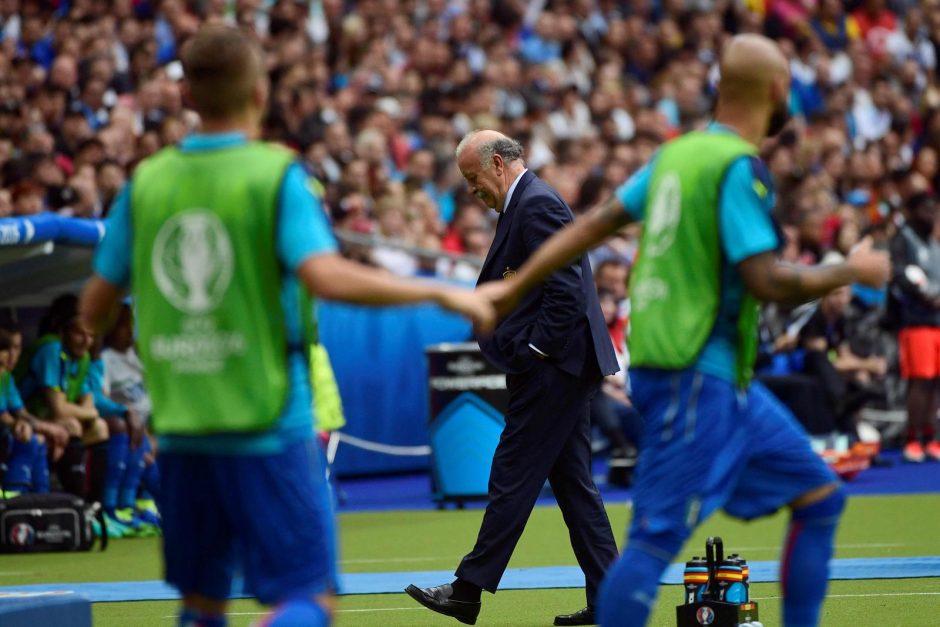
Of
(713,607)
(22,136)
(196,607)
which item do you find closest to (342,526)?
(22,136)

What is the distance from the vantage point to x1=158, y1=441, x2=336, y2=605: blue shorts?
14.2ft

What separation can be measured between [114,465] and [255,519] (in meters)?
8.80

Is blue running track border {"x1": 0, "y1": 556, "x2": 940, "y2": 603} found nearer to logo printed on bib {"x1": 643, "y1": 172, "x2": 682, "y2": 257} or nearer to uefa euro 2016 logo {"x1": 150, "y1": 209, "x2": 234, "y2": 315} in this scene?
logo printed on bib {"x1": 643, "y1": 172, "x2": 682, "y2": 257}

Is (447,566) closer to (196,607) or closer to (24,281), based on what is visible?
(24,281)

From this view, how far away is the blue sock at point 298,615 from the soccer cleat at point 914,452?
45.5 ft

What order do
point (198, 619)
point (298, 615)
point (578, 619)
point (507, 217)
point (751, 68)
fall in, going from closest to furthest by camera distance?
point (298, 615)
point (198, 619)
point (751, 68)
point (578, 619)
point (507, 217)

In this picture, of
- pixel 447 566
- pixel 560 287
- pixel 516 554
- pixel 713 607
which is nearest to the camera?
pixel 713 607

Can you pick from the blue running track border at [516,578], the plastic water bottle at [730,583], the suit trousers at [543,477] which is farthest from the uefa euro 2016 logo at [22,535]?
the plastic water bottle at [730,583]

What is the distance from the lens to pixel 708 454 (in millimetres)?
5066

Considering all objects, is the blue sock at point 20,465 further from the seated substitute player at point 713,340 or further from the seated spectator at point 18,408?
the seated substitute player at point 713,340

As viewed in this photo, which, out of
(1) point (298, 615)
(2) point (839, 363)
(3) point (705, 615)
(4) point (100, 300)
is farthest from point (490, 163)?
(2) point (839, 363)

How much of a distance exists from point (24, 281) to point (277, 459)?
28.1ft

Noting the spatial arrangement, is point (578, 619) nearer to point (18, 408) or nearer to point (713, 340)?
point (713, 340)

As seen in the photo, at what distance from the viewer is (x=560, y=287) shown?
312 inches
